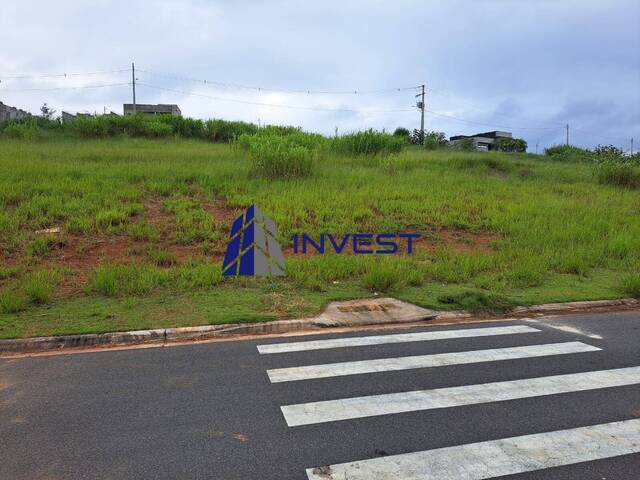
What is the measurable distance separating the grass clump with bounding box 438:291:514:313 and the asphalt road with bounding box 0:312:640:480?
1.46 m

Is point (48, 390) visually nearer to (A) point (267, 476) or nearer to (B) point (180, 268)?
(A) point (267, 476)

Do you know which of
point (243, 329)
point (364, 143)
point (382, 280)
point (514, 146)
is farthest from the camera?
point (514, 146)

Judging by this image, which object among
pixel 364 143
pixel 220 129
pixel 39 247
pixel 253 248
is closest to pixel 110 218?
pixel 39 247

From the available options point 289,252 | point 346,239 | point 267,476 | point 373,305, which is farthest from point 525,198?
point 267,476

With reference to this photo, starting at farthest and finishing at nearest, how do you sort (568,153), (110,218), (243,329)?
(568,153) → (110,218) → (243,329)

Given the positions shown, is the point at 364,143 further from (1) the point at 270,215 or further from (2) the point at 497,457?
(2) the point at 497,457

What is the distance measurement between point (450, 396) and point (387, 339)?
1695mm

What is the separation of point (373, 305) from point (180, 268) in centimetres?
364

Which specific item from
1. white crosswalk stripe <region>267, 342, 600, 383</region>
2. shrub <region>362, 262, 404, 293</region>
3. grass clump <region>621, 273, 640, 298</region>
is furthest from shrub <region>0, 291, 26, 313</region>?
grass clump <region>621, 273, 640, 298</region>

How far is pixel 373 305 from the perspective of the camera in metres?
7.11

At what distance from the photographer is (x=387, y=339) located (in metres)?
5.68

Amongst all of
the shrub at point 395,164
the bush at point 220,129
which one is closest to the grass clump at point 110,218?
the shrub at point 395,164

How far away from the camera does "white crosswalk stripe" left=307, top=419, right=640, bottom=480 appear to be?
288 centimetres

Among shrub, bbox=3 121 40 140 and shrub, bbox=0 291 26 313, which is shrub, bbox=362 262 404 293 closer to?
shrub, bbox=0 291 26 313
